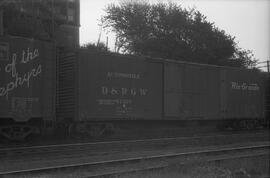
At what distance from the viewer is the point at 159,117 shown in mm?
16562

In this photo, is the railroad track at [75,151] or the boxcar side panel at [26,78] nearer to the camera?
the railroad track at [75,151]

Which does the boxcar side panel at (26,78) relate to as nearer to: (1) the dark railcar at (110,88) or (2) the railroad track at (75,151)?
(1) the dark railcar at (110,88)

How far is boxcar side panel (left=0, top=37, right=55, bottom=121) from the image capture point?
494 inches

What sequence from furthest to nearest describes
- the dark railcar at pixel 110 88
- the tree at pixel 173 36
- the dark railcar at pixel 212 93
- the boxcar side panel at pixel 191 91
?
the tree at pixel 173 36 < the dark railcar at pixel 212 93 < the boxcar side panel at pixel 191 91 < the dark railcar at pixel 110 88

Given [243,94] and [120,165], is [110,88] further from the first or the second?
[243,94]

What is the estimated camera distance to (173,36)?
34625 millimetres

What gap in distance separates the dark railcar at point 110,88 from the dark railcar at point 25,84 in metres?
0.70

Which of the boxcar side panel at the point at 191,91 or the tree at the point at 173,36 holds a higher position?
the tree at the point at 173,36

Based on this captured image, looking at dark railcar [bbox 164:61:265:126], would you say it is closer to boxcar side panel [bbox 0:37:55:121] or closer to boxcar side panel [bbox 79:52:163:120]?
boxcar side panel [bbox 79:52:163:120]

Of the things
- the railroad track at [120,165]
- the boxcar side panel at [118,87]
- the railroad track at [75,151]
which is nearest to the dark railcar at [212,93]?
the boxcar side panel at [118,87]

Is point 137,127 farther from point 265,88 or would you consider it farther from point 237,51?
point 237,51

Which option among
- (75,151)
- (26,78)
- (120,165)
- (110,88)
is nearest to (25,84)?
(26,78)

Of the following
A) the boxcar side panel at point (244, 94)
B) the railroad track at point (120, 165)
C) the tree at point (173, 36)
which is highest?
the tree at point (173, 36)

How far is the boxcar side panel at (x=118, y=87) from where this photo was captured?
565 inches
